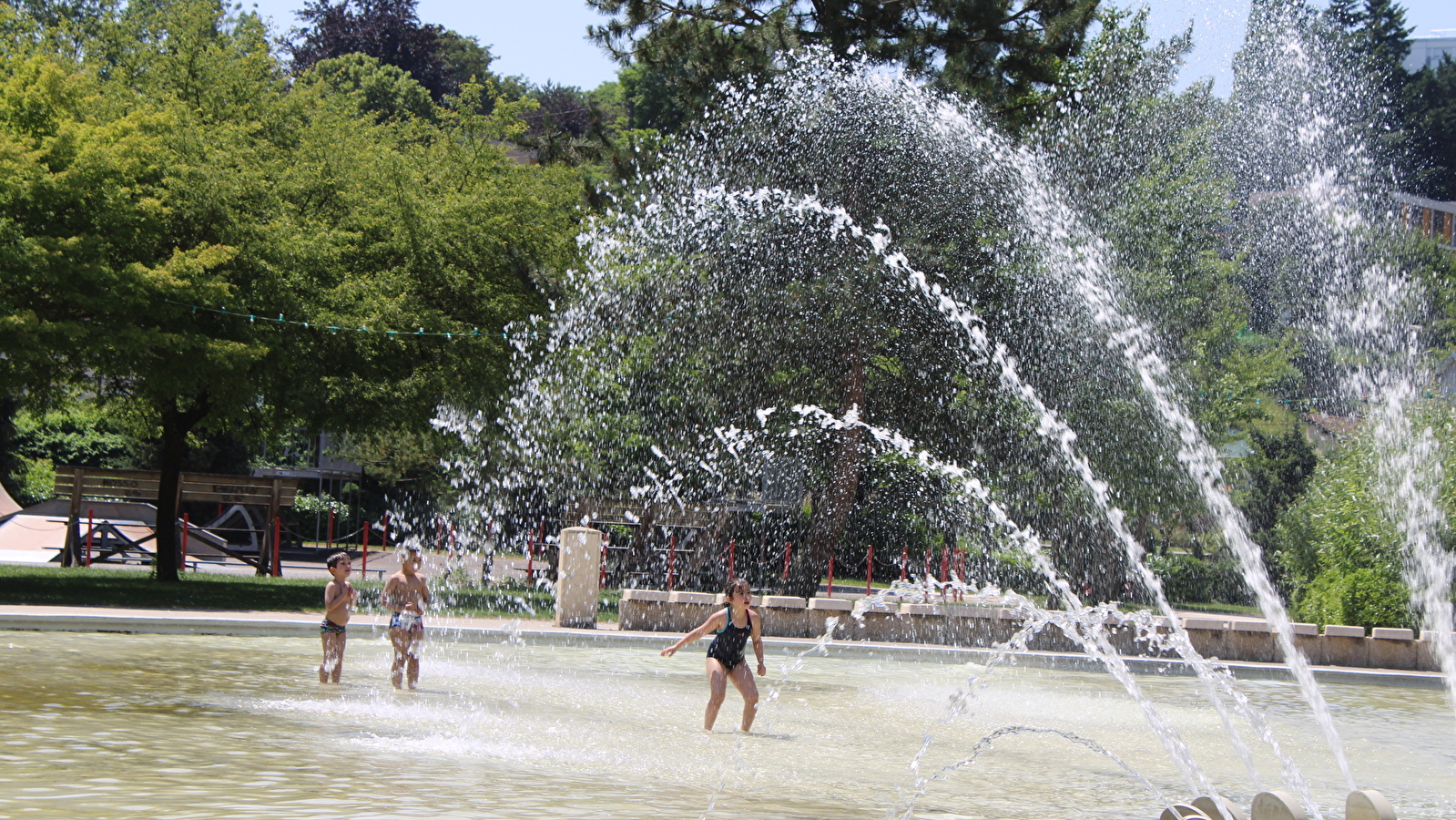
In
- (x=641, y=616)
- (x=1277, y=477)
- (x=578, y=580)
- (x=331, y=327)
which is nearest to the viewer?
(x=578, y=580)

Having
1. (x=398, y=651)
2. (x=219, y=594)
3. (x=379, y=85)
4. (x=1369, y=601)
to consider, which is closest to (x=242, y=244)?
(x=219, y=594)

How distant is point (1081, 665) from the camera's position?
18891mm

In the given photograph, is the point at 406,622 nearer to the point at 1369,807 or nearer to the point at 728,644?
the point at 728,644

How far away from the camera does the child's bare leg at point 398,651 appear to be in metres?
12.8

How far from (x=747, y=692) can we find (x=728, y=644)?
42 cm

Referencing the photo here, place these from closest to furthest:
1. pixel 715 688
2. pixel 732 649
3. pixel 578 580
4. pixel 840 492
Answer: pixel 715 688, pixel 732 649, pixel 578 580, pixel 840 492

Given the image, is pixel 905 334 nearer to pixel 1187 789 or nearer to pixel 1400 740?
pixel 1400 740

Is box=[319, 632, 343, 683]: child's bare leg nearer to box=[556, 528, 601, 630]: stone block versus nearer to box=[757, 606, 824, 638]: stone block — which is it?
box=[556, 528, 601, 630]: stone block

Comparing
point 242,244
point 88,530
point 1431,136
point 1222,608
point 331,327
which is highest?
point 1431,136

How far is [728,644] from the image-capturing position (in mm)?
11344

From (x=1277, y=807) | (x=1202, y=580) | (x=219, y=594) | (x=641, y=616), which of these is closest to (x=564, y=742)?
(x=1277, y=807)

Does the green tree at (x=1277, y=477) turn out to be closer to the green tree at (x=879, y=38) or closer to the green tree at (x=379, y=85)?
the green tree at (x=879, y=38)

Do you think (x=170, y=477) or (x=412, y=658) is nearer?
(x=412, y=658)

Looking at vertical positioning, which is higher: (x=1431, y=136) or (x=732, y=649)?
(x=1431, y=136)
